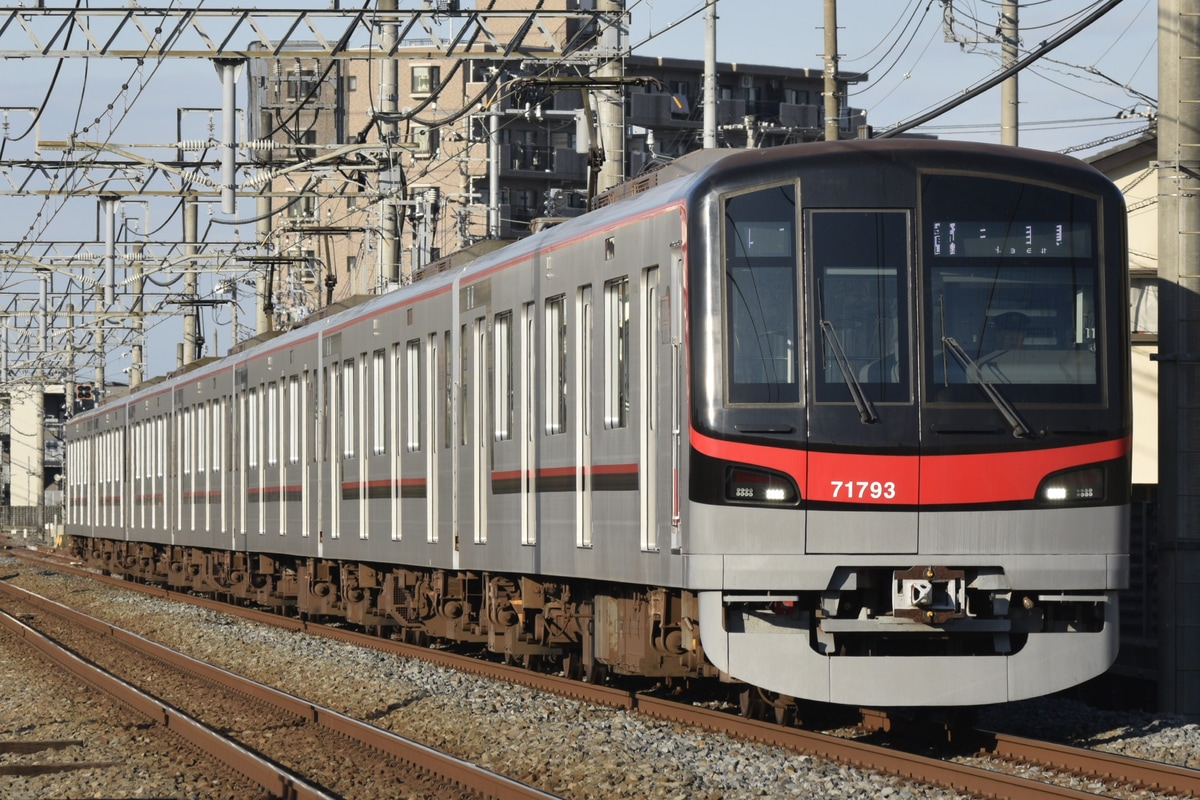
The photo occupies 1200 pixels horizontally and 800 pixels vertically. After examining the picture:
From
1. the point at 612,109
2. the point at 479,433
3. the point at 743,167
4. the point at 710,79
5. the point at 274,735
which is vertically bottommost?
the point at 274,735

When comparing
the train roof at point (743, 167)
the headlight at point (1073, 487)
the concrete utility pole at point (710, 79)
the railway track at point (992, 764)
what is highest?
the concrete utility pole at point (710, 79)

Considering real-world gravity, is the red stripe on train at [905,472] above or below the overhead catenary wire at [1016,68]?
below

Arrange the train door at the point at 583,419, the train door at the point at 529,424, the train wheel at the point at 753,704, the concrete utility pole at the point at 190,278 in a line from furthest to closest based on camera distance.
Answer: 1. the concrete utility pole at the point at 190,278
2. the train door at the point at 529,424
3. the train door at the point at 583,419
4. the train wheel at the point at 753,704

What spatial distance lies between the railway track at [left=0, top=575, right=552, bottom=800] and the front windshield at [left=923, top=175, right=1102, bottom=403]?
305cm

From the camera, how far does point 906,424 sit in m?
9.02

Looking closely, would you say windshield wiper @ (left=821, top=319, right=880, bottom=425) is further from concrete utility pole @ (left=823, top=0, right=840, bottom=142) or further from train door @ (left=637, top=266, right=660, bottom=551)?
concrete utility pole @ (left=823, top=0, right=840, bottom=142)

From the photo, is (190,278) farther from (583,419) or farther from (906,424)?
(906,424)

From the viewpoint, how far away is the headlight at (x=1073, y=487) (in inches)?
359

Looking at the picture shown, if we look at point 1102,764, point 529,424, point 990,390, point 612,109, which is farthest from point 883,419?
point 612,109

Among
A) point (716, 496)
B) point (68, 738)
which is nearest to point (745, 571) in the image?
point (716, 496)

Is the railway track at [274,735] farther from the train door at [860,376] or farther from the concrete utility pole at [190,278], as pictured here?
the concrete utility pole at [190,278]

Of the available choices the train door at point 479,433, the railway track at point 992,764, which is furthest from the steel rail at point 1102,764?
the train door at point 479,433

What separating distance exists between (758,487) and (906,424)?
774 millimetres

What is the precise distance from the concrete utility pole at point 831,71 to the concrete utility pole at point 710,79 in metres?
4.81
